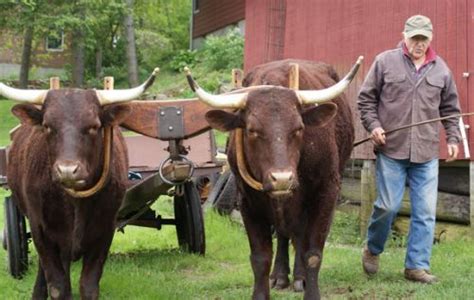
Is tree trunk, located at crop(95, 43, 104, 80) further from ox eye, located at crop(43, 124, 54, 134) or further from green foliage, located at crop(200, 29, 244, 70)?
ox eye, located at crop(43, 124, 54, 134)

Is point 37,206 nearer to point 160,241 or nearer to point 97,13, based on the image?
point 160,241

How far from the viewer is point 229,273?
7996 mm

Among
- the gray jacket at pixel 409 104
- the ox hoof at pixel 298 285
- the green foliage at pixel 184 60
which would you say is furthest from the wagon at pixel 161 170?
the green foliage at pixel 184 60

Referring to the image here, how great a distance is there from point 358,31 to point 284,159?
20.7ft

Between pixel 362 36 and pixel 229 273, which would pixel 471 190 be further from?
pixel 362 36

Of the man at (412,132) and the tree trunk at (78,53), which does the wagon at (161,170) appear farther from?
the tree trunk at (78,53)

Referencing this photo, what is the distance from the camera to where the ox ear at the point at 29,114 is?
5.57 metres

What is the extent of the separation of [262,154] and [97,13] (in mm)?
25029

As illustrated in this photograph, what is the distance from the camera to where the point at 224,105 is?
5742 millimetres

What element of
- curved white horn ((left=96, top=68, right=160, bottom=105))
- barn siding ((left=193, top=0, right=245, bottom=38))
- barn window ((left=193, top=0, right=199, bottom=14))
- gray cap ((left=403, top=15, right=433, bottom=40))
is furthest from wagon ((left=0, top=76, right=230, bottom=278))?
barn window ((left=193, top=0, right=199, bottom=14))

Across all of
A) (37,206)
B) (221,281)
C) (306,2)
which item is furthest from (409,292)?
(306,2)

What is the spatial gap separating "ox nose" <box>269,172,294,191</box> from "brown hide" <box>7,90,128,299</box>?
1.25 metres

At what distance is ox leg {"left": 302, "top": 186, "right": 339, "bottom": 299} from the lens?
20.5 feet

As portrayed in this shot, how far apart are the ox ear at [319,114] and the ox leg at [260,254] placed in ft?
3.18
